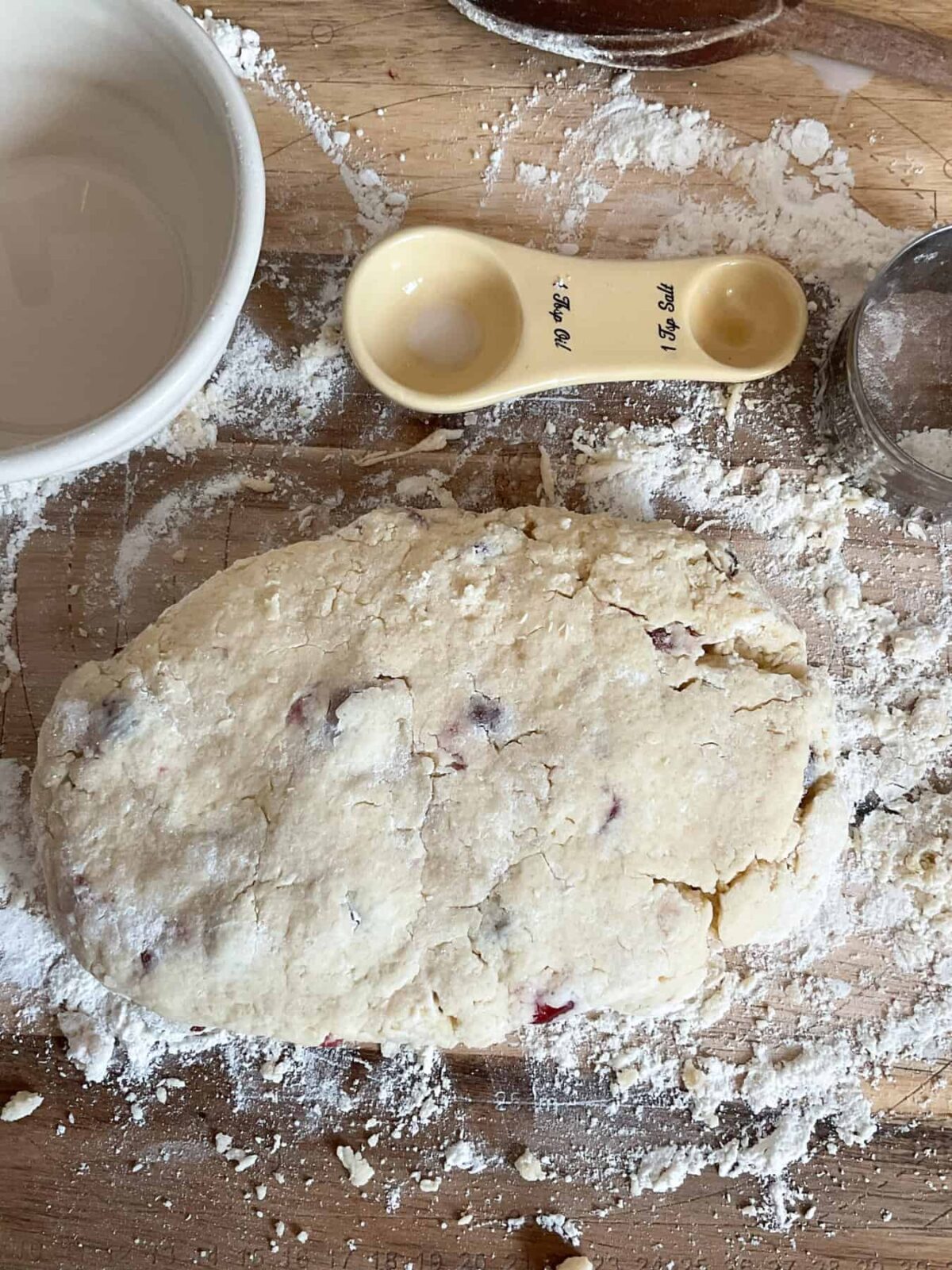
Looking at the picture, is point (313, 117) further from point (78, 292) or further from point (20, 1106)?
point (20, 1106)

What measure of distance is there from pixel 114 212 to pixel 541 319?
1.71 feet

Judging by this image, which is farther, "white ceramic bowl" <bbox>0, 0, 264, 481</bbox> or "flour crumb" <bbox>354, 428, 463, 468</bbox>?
"flour crumb" <bbox>354, 428, 463, 468</bbox>

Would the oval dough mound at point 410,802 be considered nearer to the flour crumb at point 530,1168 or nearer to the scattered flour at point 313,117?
the flour crumb at point 530,1168

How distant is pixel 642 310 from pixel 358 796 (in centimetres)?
64

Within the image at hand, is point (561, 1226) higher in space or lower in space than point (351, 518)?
lower

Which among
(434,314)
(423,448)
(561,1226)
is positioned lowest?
(561,1226)

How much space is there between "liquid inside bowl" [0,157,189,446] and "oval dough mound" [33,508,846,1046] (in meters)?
0.31

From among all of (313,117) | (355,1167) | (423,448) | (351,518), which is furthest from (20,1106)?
(313,117)

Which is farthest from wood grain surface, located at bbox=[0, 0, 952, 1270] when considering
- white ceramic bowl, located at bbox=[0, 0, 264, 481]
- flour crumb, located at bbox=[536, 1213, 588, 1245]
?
white ceramic bowl, located at bbox=[0, 0, 264, 481]

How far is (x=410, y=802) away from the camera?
37.1 inches

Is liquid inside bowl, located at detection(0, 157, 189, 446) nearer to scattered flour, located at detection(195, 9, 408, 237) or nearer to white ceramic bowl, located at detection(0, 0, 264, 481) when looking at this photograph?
white ceramic bowl, located at detection(0, 0, 264, 481)

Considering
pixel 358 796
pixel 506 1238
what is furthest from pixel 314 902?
pixel 506 1238

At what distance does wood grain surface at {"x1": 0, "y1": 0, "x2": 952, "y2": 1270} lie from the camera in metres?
1.07

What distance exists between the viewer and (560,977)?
954mm
